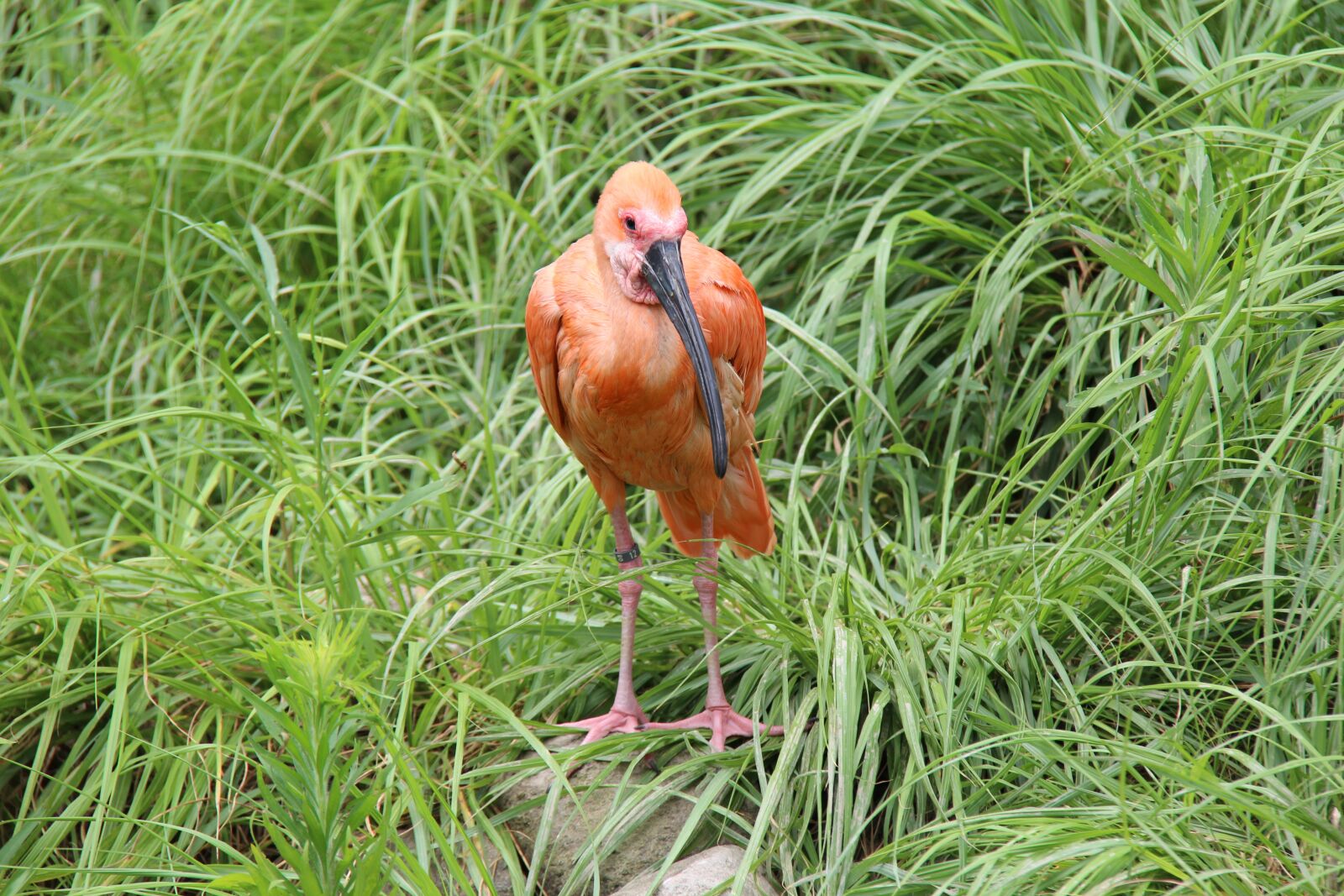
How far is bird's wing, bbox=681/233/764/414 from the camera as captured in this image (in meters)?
3.10

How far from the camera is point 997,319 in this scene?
3602mm

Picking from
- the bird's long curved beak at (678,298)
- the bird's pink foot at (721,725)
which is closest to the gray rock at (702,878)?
the bird's pink foot at (721,725)

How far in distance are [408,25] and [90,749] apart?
310cm

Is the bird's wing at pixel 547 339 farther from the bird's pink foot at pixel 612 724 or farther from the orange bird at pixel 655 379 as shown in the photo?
the bird's pink foot at pixel 612 724

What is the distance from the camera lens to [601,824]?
9.59 ft

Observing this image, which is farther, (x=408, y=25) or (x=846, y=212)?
(x=408, y=25)

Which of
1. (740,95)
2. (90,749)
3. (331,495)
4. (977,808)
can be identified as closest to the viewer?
(977,808)

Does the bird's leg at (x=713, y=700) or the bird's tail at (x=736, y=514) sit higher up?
the bird's tail at (x=736, y=514)

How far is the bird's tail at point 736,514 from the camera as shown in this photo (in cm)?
338

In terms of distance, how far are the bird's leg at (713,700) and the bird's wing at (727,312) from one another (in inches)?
20.2

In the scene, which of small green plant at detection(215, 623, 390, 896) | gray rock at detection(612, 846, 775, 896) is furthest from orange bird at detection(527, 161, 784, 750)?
small green plant at detection(215, 623, 390, 896)

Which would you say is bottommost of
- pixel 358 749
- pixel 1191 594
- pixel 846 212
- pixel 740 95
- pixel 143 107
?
pixel 1191 594

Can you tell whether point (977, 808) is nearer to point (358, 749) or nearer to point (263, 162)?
point (358, 749)

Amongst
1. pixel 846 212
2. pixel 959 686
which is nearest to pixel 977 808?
pixel 959 686
